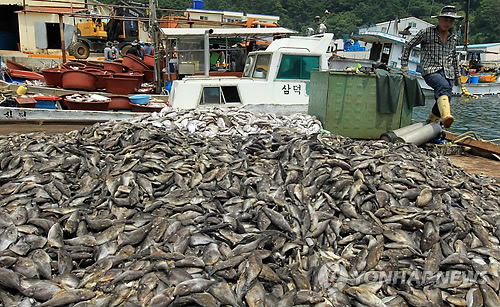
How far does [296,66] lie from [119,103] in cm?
540

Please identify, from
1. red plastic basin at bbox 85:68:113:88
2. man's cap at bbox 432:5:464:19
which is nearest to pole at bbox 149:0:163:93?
red plastic basin at bbox 85:68:113:88

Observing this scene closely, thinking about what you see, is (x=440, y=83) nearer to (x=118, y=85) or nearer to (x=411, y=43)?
(x=411, y=43)

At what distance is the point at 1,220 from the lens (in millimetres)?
3998

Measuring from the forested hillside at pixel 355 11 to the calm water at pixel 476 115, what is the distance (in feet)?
158

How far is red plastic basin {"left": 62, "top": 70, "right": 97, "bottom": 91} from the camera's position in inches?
515

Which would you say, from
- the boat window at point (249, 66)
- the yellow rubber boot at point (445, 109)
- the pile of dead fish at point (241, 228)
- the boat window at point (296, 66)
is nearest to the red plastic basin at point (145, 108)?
the boat window at point (249, 66)

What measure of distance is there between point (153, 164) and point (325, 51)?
6.66 m

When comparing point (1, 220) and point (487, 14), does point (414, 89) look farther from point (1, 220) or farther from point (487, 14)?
point (487, 14)

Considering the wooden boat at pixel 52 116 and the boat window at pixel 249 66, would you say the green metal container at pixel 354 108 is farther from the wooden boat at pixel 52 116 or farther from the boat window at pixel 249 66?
the wooden boat at pixel 52 116

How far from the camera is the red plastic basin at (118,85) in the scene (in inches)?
522

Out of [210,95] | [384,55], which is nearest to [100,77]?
[210,95]

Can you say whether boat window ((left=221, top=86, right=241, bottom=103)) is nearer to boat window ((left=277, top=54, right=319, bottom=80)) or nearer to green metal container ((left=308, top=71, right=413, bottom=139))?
boat window ((left=277, top=54, right=319, bottom=80))

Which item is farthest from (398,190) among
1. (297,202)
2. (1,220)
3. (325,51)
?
(325,51)

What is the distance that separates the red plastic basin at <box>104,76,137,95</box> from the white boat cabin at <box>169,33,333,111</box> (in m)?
3.93
